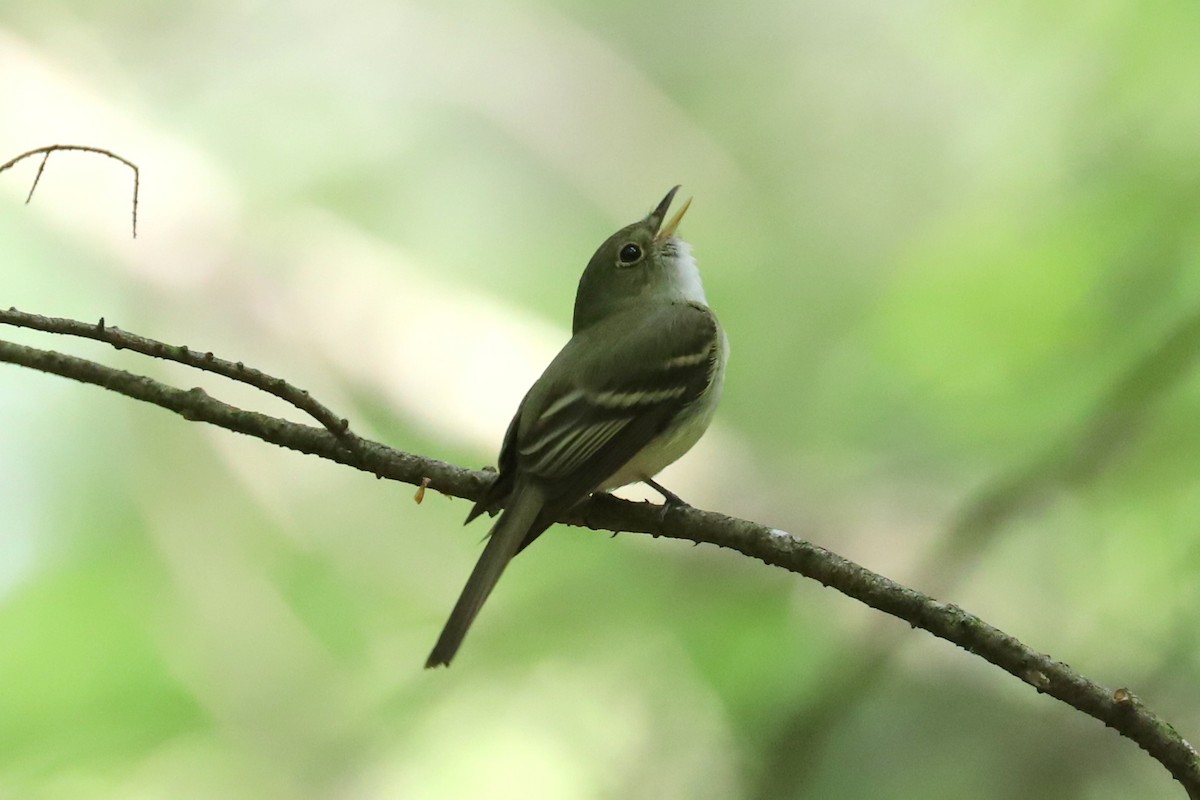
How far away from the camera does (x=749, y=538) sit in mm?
3053

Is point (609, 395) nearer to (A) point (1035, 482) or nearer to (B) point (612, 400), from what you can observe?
(B) point (612, 400)

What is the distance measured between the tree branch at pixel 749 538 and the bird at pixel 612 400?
7.9 inches

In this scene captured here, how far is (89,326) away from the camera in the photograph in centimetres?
279

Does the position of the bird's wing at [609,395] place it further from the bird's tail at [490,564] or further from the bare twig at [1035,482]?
the bare twig at [1035,482]

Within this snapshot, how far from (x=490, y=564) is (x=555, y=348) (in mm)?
3942

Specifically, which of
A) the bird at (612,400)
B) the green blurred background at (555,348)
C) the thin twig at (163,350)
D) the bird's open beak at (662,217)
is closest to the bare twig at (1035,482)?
the green blurred background at (555,348)

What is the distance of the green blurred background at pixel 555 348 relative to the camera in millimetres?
5527

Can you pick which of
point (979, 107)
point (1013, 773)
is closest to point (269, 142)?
point (979, 107)

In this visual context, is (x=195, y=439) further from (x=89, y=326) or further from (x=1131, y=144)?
(x=1131, y=144)

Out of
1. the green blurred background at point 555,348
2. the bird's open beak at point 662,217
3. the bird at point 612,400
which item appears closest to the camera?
the bird at point 612,400

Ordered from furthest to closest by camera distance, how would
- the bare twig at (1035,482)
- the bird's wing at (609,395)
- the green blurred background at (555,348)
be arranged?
the green blurred background at (555,348)
the bare twig at (1035,482)
the bird's wing at (609,395)

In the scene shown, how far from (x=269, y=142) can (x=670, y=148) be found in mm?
3034

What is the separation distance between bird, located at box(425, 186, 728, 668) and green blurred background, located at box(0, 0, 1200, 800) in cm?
76

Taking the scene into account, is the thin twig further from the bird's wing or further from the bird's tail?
the bird's wing
